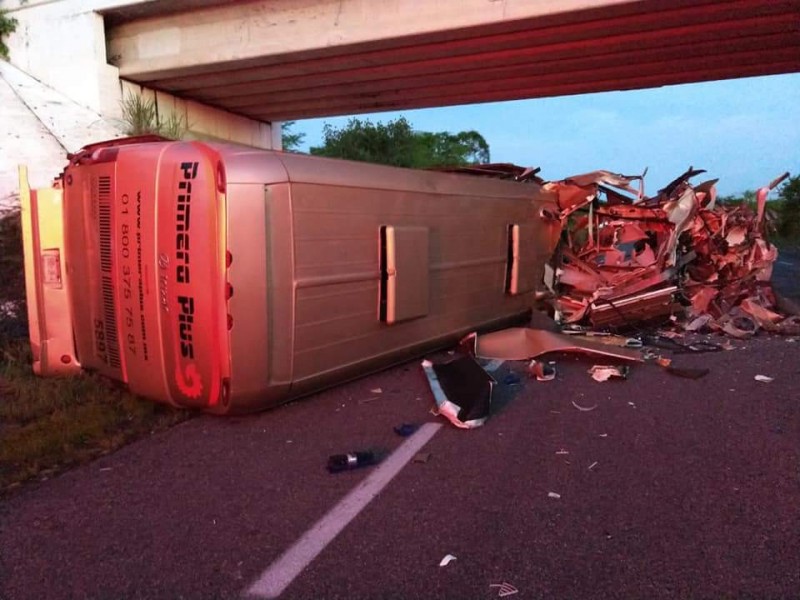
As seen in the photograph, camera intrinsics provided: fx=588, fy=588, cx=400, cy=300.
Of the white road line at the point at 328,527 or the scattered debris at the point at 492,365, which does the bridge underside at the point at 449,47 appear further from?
the white road line at the point at 328,527

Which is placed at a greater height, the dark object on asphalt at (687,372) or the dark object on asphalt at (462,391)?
the dark object on asphalt at (462,391)

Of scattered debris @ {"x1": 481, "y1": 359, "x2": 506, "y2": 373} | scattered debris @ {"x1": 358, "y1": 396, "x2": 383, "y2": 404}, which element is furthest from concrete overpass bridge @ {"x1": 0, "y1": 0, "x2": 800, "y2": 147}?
scattered debris @ {"x1": 358, "y1": 396, "x2": 383, "y2": 404}

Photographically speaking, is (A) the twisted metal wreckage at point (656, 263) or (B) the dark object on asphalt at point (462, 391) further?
(A) the twisted metal wreckage at point (656, 263)

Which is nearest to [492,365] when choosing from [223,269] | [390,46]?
[223,269]

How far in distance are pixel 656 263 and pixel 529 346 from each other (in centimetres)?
280

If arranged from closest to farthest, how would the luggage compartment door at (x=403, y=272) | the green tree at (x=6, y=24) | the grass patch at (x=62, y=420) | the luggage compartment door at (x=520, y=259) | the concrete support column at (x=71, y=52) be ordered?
the grass patch at (x=62, y=420) → the luggage compartment door at (x=403, y=272) → the luggage compartment door at (x=520, y=259) → the concrete support column at (x=71, y=52) → the green tree at (x=6, y=24)

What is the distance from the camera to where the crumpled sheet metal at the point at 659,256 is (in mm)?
7543

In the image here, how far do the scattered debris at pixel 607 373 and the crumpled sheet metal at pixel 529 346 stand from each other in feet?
1.16

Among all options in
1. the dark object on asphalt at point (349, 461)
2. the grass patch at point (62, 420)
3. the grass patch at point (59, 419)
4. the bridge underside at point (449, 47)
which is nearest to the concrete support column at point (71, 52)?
the bridge underside at point (449, 47)

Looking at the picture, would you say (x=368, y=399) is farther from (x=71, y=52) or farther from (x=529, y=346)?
(x=71, y=52)

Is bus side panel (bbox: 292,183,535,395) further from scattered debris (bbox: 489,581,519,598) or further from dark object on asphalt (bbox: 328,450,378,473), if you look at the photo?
scattered debris (bbox: 489,581,519,598)

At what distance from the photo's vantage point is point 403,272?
492cm

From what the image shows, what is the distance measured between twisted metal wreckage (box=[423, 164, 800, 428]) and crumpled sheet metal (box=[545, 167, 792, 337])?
1 centimetres

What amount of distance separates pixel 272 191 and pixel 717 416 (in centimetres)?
351
